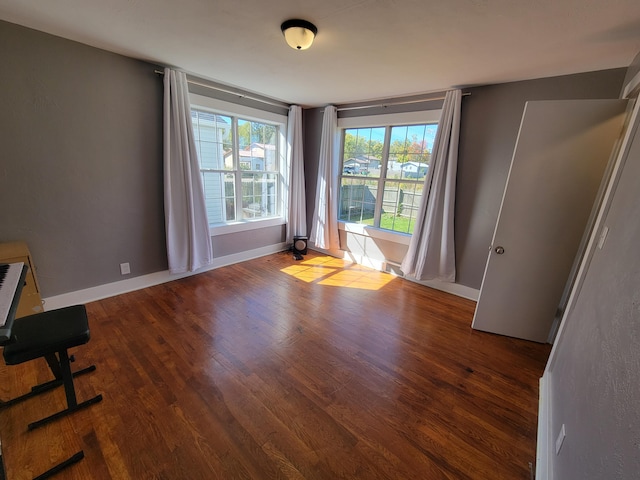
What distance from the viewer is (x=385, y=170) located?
12.6ft

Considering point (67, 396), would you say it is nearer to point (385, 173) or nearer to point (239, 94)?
point (239, 94)

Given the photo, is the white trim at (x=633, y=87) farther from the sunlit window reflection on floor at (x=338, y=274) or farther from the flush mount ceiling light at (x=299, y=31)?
the sunlit window reflection on floor at (x=338, y=274)

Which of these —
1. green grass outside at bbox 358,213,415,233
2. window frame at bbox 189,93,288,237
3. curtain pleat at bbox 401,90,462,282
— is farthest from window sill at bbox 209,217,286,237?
curtain pleat at bbox 401,90,462,282

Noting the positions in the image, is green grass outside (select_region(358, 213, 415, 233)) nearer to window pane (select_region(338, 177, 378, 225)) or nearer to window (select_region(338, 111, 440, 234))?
window (select_region(338, 111, 440, 234))

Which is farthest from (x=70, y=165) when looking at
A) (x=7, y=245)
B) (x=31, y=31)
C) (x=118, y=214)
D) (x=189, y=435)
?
(x=189, y=435)

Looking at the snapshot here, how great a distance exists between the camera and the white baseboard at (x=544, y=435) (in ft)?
4.19

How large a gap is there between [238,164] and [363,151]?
1.88 m

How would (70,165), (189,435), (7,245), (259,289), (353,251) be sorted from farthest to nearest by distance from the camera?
(353,251)
(259,289)
(70,165)
(7,245)
(189,435)

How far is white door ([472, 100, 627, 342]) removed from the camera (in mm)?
1964

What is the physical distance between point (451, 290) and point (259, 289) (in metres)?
2.40

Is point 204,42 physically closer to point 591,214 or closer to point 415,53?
point 415,53

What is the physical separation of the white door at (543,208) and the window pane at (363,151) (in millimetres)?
1951

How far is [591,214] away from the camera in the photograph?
205cm

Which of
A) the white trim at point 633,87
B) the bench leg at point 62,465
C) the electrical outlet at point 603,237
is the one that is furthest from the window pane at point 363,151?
the bench leg at point 62,465
